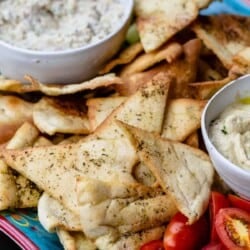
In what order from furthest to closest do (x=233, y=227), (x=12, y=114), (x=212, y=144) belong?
1. (x=12, y=114)
2. (x=212, y=144)
3. (x=233, y=227)

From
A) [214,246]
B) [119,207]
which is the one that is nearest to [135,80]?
[119,207]

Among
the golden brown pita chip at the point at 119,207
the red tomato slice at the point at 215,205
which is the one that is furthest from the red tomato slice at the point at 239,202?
the golden brown pita chip at the point at 119,207

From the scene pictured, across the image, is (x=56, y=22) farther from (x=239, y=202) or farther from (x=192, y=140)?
(x=239, y=202)

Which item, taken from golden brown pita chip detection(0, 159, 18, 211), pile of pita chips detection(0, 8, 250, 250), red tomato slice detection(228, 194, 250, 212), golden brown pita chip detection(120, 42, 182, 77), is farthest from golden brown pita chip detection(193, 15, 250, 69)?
golden brown pita chip detection(0, 159, 18, 211)

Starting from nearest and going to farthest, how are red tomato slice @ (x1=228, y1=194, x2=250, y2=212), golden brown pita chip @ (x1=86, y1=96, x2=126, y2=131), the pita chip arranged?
red tomato slice @ (x1=228, y1=194, x2=250, y2=212), the pita chip, golden brown pita chip @ (x1=86, y1=96, x2=126, y2=131)

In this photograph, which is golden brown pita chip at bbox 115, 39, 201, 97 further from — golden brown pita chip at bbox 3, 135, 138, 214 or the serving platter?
the serving platter

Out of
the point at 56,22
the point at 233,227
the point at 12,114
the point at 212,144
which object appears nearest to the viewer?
the point at 233,227

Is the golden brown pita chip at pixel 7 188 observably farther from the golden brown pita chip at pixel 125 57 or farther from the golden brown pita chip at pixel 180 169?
the golden brown pita chip at pixel 125 57

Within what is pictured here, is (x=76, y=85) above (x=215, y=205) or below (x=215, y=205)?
above
